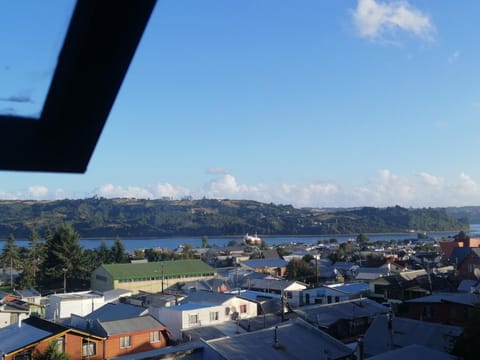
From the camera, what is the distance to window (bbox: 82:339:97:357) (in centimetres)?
758

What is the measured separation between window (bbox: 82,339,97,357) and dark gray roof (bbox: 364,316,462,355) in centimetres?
466

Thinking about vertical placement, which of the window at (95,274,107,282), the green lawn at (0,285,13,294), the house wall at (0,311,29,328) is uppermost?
the house wall at (0,311,29,328)

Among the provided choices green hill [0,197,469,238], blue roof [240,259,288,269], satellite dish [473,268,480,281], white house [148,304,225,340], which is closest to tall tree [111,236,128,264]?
blue roof [240,259,288,269]

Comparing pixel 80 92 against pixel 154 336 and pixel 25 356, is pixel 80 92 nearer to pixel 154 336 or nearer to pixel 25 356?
pixel 25 356

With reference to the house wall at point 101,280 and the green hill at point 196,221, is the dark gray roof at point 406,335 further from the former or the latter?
the green hill at point 196,221

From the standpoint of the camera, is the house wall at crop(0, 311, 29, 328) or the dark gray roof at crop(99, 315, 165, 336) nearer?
the dark gray roof at crop(99, 315, 165, 336)

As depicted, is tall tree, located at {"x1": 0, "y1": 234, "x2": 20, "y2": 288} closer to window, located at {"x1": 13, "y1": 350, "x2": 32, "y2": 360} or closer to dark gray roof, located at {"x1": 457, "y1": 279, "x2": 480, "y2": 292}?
window, located at {"x1": 13, "y1": 350, "x2": 32, "y2": 360}

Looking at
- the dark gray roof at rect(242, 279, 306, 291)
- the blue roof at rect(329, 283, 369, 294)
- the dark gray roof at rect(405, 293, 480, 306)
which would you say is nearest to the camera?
the dark gray roof at rect(405, 293, 480, 306)

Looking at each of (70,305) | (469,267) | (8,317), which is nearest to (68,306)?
(70,305)

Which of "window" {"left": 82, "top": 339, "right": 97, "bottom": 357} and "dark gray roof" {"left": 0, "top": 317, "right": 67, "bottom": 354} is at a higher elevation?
"dark gray roof" {"left": 0, "top": 317, "right": 67, "bottom": 354}

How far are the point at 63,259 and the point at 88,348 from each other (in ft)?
44.1

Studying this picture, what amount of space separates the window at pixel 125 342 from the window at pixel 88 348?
1.54ft

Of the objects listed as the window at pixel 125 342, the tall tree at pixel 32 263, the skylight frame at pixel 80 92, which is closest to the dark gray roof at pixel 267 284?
the window at pixel 125 342

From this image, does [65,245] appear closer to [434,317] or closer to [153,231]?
[434,317]
